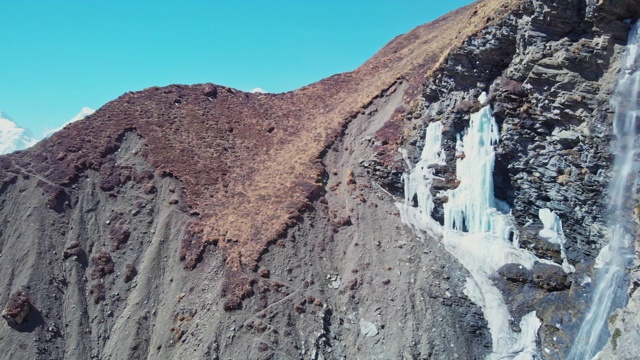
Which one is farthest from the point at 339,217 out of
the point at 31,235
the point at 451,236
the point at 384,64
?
the point at 384,64

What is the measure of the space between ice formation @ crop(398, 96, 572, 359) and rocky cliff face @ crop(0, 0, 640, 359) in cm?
61

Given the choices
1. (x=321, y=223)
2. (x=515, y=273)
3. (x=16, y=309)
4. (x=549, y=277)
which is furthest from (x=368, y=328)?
(x=16, y=309)

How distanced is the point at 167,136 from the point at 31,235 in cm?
1467

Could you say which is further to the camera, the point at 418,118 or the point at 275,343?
the point at 418,118

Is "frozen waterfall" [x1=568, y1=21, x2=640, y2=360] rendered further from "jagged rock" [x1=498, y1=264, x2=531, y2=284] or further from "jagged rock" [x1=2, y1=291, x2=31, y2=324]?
"jagged rock" [x1=2, y1=291, x2=31, y2=324]

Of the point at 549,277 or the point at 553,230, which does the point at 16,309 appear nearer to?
the point at 549,277

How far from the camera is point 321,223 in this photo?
32812 mm

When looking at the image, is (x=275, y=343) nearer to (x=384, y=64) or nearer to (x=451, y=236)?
(x=451, y=236)

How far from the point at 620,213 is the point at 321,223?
18901 millimetres

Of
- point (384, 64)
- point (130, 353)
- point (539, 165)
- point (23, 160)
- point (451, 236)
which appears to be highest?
point (384, 64)

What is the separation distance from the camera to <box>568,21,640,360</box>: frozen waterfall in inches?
835

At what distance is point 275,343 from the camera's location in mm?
25422

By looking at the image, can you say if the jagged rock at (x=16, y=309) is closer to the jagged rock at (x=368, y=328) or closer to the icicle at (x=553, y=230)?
the jagged rock at (x=368, y=328)

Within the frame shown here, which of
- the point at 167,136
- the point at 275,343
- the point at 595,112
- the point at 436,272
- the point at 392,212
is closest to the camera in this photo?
the point at 595,112
